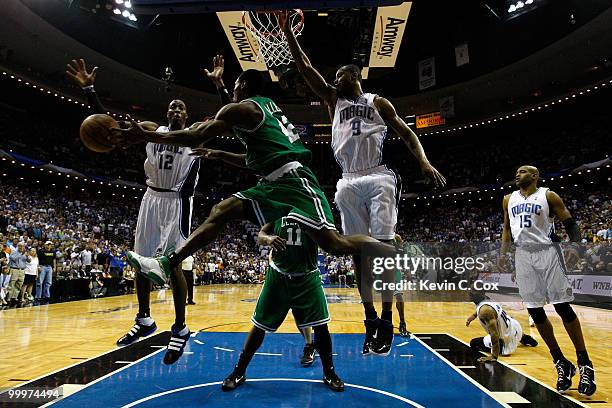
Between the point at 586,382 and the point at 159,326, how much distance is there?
6041 millimetres

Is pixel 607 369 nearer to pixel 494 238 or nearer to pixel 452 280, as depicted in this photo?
pixel 452 280

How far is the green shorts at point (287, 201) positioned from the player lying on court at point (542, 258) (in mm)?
2227

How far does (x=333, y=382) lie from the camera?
3.83 m

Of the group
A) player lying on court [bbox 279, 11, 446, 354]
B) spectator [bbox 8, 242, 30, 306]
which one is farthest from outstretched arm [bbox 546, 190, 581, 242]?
spectator [bbox 8, 242, 30, 306]

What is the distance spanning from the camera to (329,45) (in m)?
21.8

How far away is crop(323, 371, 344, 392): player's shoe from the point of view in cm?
379

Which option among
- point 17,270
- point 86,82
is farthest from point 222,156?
point 17,270

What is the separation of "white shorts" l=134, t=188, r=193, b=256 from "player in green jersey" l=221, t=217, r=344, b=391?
1.31 metres

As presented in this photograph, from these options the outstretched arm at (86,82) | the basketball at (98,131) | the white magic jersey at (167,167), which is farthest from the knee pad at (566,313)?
the outstretched arm at (86,82)

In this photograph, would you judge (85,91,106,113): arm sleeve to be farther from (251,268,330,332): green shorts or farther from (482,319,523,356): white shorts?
(482,319,523,356): white shorts

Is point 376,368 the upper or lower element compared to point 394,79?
lower

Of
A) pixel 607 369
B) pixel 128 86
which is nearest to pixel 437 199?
pixel 128 86

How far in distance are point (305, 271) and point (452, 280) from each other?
1535 centimetres

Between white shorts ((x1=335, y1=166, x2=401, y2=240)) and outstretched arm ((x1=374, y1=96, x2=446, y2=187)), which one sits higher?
outstretched arm ((x1=374, y1=96, x2=446, y2=187))
